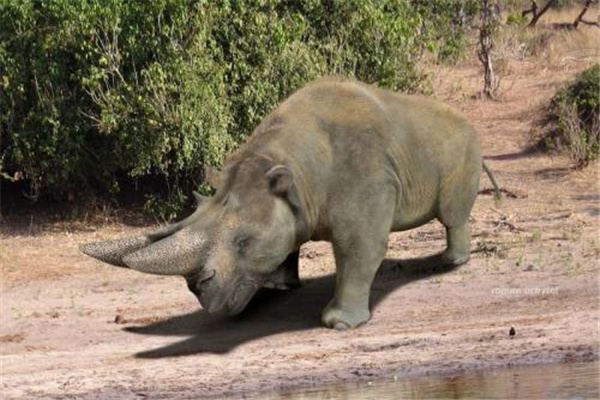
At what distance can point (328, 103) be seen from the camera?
12.6 m

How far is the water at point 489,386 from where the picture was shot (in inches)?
419

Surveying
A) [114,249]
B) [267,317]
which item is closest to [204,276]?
[114,249]

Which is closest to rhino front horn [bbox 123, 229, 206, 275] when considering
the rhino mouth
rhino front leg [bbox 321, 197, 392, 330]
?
the rhino mouth

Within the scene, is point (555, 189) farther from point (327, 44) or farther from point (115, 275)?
point (115, 275)

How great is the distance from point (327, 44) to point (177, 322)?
5737 mm

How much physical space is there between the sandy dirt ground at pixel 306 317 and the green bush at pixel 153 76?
80 centimetres

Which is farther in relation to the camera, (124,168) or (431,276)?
(124,168)

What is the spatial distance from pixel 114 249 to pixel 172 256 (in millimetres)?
786

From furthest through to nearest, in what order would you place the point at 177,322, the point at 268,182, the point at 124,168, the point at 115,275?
the point at 124,168 < the point at 115,275 < the point at 177,322 < the point at 268,182

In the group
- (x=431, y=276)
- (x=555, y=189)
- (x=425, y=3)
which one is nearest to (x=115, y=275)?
(x=431, y=276)

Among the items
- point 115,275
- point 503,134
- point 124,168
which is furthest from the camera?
point 503,134

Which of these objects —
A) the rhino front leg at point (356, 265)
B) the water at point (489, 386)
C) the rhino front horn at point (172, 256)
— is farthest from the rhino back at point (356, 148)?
the water at point (489, 386)

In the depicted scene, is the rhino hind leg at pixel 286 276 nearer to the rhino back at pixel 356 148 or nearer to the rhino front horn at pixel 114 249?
the rhino back at pixel 356 148

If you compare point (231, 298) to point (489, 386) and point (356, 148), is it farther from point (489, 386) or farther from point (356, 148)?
point (489, 386)
